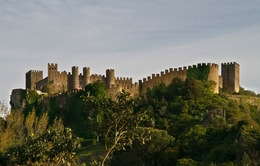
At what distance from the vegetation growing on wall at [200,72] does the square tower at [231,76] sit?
4.09 meters

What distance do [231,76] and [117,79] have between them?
13.5 m

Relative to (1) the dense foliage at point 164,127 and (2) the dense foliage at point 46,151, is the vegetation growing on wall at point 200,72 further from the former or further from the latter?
(2) the dense foliage at point 46,151

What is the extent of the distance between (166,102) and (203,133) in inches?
424

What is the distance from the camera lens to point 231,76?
59.7m

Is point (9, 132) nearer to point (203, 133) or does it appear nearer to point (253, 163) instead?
point (203, 133)

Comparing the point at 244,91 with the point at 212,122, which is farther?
the point at 244,91

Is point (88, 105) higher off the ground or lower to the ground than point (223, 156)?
higher

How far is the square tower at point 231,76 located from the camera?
5945 cm

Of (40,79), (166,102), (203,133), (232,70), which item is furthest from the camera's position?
(40,79)

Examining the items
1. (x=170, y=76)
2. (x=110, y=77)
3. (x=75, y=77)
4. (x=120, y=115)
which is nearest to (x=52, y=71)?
(x=75, y=77)

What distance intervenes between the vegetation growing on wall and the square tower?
409 cm

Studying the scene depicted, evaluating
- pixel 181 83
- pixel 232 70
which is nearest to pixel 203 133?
pixel 181 83

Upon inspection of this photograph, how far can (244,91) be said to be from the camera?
62.4 metres

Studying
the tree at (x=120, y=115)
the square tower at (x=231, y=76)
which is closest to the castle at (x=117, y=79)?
the square tower at (x=231, y=76)
